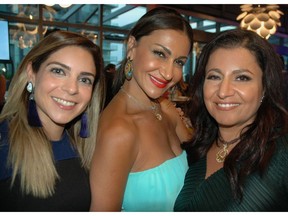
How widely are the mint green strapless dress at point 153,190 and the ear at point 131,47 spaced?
700 millimetres

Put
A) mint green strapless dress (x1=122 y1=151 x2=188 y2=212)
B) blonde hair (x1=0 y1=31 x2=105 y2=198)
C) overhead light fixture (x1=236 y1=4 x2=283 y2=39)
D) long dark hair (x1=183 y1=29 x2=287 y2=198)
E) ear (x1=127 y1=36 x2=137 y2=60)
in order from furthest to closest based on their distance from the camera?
overhead light fixture (x1=236 y1=4 x2=283 y2=39)
ear (x1=127 y1=36 x2=137 y2=60)
mint green strapless dress (x1=122 y1=151 x2=188 y2=212)
long dark hair (x1=183 y1=29 x2=287 y2=198)
blonde hair (x1=0 y1=31 x2=105 y2=198)

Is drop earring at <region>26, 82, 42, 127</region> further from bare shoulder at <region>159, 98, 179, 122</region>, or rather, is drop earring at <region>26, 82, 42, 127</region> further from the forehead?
bare shoulder at <region>159, 98, 179, 122</region>

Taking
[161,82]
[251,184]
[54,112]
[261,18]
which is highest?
[261,18]

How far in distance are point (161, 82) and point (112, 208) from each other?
777 millimetres

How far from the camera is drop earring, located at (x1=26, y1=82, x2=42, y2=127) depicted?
62.0 inches

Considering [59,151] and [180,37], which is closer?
[59,151]

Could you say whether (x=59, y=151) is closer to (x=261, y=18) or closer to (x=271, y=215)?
(x=271, y=215)

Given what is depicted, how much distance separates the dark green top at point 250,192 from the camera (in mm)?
1413

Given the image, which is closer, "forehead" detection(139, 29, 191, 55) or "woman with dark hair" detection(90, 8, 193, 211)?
"woman with dark hair" detection(90, 8, 193, 211)

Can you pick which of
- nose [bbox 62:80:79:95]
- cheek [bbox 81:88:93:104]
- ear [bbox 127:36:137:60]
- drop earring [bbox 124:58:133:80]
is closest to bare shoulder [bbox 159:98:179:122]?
drop earring [bbox 124:58:133:80]

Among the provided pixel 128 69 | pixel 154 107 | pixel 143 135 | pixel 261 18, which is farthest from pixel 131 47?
pixel 261 18

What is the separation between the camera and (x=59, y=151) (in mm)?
1596

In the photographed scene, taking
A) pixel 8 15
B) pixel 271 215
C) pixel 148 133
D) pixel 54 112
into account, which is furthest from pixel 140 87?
pixel 8 15

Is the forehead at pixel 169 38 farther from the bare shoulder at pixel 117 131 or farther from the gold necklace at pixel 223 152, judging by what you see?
the gold necklace at pixel 223 152
